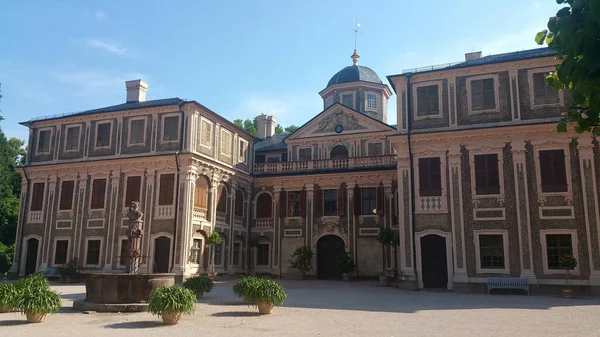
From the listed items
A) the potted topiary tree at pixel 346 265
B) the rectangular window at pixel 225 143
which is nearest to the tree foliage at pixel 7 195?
the rectangular window at pixel 225 143

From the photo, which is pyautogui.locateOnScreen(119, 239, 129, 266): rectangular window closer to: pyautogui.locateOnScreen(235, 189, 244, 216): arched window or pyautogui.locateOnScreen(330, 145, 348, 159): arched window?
pyautogui.locateOnScreen(235, 189, 244, 216): arched window

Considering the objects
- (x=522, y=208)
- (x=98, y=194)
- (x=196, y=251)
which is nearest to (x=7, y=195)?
(x=98, y=194)

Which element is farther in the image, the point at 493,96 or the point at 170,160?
the point at 170,160

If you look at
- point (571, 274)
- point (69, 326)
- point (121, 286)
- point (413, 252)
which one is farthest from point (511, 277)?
point (69, 326)

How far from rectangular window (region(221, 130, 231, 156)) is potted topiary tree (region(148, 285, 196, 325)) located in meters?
19.6

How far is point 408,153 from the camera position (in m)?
23.9

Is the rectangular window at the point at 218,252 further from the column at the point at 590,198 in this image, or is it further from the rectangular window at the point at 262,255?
the column at the point at 590,198

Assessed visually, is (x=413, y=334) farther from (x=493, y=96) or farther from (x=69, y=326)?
(x=493, y=96)

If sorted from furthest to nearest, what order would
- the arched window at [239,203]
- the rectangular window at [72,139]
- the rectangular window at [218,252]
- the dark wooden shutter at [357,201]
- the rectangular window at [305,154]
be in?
the rectangular window at [305,154]
the arched window at [239,203]
the dark wooden shutter at [357,201]
the rectangular window at [72,139]
the rectangular window at [218,252]

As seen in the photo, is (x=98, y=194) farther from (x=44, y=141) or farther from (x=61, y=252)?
(x=44, y=141)

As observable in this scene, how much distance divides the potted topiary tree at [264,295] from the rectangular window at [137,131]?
58.4 feet

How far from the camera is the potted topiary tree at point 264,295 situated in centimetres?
1377

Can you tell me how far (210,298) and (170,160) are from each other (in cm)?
1155

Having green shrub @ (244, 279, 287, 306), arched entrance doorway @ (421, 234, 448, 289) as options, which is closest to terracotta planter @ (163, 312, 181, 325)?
green shrub @ (244, 279, 287, 306)
